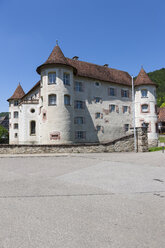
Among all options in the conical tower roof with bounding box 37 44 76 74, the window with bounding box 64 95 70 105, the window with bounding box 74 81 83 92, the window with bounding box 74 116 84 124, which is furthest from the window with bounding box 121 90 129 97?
the conical tower roof with bounding box 37 44 76 74

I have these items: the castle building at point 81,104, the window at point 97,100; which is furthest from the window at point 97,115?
the window at point 97,100

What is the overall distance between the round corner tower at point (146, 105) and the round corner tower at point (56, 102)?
42.7 feet

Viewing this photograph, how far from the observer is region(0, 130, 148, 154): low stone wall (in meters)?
19.0

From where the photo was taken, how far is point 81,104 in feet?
88.0

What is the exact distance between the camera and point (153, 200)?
5090mm

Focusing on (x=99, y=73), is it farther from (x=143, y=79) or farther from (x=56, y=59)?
(x=56, y=59)

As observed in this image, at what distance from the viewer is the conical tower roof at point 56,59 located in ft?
73.6

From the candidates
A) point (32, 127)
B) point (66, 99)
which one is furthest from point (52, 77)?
point (32, 127)

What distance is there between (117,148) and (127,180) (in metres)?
13.9

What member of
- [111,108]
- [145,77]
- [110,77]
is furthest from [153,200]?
[145,77]

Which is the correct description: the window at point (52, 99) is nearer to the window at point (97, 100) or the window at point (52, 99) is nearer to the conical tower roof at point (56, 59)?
the conical tower roof at point (56, 59)

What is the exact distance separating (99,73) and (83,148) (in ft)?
48.1

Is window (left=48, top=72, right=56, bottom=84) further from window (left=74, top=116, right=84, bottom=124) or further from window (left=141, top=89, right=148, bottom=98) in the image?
window (left=141, top=89, right=148, bottom=98)

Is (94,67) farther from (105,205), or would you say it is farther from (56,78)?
(105,205)
